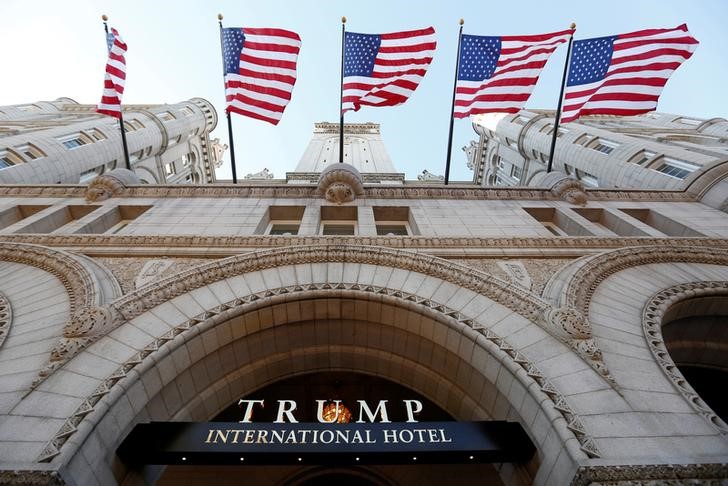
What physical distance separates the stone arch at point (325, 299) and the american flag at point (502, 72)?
26.9ft

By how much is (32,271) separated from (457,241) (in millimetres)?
11265

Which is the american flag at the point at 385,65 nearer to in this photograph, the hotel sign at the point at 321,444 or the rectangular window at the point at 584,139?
the hotel sign at the point at 321,444

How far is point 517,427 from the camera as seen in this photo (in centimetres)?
727

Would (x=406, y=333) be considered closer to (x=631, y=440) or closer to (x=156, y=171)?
(x=631, y=440)

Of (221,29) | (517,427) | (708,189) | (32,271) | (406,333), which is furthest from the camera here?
(221,29)

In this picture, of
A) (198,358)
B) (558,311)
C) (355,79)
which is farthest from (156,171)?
(558,311)

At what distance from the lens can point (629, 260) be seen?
1072cm

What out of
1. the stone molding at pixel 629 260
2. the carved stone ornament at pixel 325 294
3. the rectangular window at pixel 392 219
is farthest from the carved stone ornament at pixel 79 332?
the stone molding at pixel 629 260

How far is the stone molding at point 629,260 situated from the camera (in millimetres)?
9688

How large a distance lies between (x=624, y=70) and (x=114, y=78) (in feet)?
64.2

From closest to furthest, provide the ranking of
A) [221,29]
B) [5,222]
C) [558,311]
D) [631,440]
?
1. [631,440]
2. [558,311]
3. [5,222]
4. [221,29]

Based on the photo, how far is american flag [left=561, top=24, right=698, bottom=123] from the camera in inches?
565

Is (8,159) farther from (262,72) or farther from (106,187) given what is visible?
(262,72)

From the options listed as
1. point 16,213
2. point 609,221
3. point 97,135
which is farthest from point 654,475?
point 97,135
